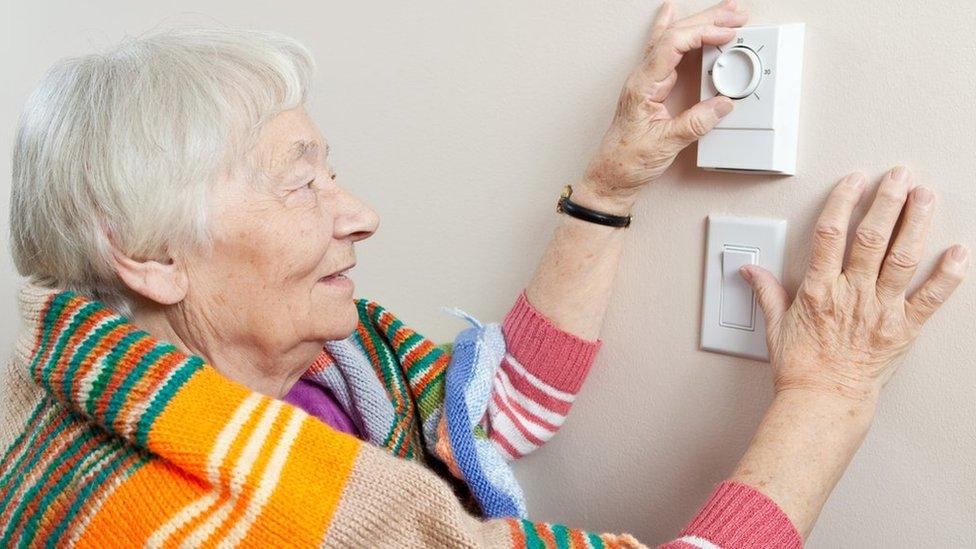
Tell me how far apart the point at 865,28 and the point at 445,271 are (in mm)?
596

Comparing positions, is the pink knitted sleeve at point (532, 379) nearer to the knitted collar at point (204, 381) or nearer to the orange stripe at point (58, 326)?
the knitted collar at point (204, 381)

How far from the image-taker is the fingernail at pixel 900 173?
28.4 inches

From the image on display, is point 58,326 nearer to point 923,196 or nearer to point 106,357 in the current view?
point 106,357

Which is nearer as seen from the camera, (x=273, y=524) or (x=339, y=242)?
(x=273, y=524)

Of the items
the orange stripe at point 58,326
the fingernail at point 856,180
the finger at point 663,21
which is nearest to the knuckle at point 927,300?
the fingernail at point 856,180

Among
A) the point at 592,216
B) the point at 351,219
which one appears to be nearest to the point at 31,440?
the point at 351,219

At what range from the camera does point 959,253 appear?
712mm

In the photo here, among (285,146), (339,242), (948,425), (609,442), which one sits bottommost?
(609,442)

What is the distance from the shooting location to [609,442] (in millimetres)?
1008

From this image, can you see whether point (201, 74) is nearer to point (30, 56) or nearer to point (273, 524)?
point (273, 524)

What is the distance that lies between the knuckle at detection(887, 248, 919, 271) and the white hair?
595 millimetres

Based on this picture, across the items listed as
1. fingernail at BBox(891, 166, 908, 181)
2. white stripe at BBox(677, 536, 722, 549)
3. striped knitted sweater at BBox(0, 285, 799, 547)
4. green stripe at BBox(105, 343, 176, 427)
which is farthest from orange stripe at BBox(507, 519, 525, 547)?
fingernail at BBox(891, 166, 908, 181)

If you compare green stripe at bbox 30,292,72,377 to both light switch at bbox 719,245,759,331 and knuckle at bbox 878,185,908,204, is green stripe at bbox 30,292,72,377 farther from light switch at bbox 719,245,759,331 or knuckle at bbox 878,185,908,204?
knuckle at bbox 878,185,908,204

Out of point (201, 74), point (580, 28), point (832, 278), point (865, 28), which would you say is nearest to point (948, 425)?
point (832, 278)
